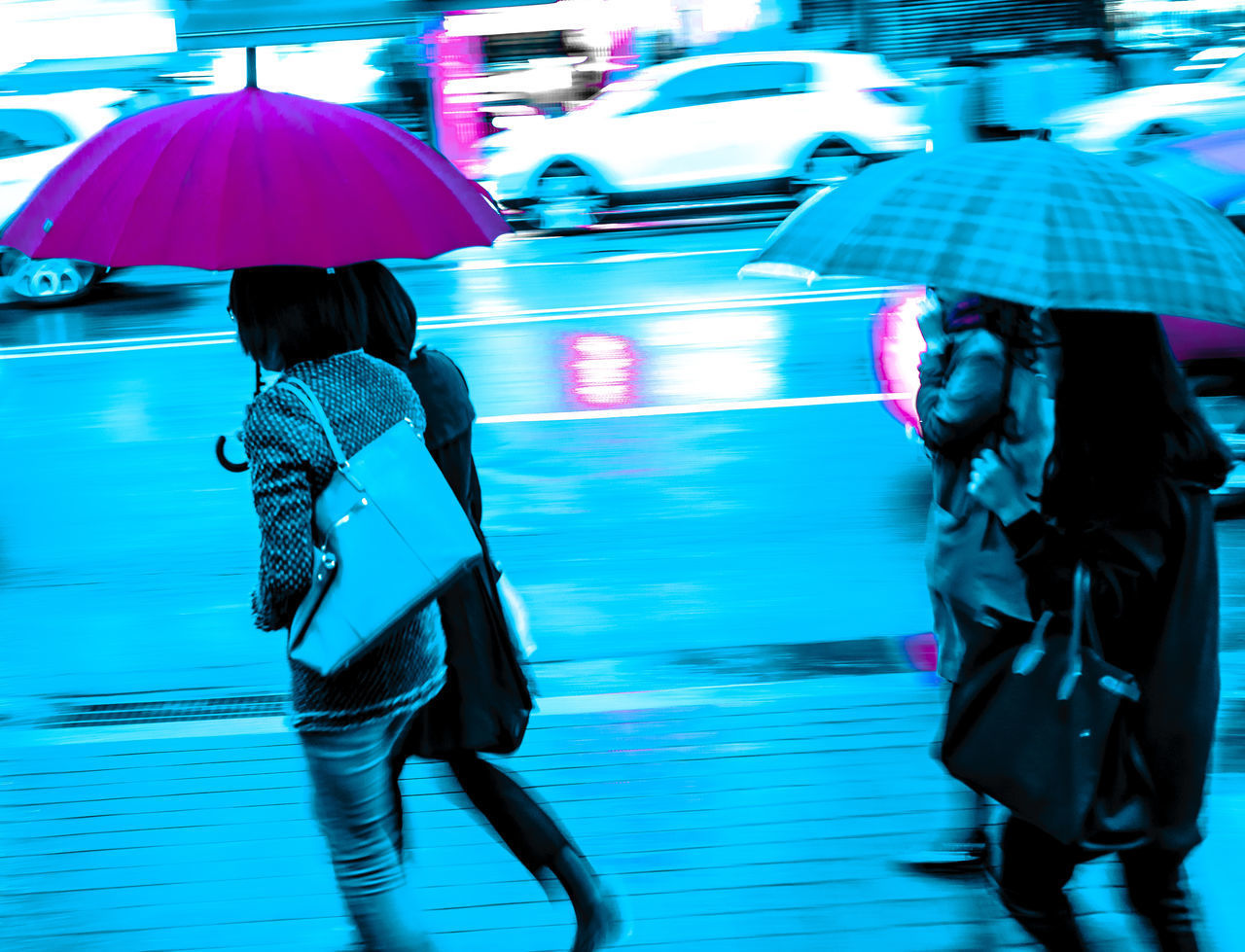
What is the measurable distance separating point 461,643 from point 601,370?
659 centimetres

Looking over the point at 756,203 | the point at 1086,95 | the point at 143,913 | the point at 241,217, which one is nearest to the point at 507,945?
the point at 143,913

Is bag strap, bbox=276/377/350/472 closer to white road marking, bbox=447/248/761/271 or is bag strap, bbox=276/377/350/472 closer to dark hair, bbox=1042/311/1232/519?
dark hair, bbox=1042/311/1232/519

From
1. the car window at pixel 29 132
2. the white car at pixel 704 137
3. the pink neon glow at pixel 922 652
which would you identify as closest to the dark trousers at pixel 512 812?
the pink neon glow at pixel 922 652

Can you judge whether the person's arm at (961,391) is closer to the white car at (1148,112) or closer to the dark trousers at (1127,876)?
the dark trousers at (1127,876)

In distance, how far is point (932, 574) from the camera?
9.72 feet

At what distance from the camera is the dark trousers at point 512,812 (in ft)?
9.59

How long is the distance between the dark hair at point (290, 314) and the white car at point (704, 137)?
41.5 ft

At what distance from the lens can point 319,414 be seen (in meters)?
2.38

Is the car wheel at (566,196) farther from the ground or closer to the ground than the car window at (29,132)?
closer to the ground

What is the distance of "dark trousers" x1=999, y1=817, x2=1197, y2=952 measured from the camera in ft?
8.18

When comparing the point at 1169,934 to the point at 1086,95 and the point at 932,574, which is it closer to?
the point at 932,574

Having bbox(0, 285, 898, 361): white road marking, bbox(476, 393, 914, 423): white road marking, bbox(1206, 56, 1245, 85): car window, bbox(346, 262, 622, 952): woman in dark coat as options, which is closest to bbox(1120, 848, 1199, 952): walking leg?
bbox(346, 262, 622, 952): woman in dark coat

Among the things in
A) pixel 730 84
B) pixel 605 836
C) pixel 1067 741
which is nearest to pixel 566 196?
pixel 730 84

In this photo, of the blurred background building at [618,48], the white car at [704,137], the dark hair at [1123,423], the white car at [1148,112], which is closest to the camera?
the dark hair at [1123,423]
